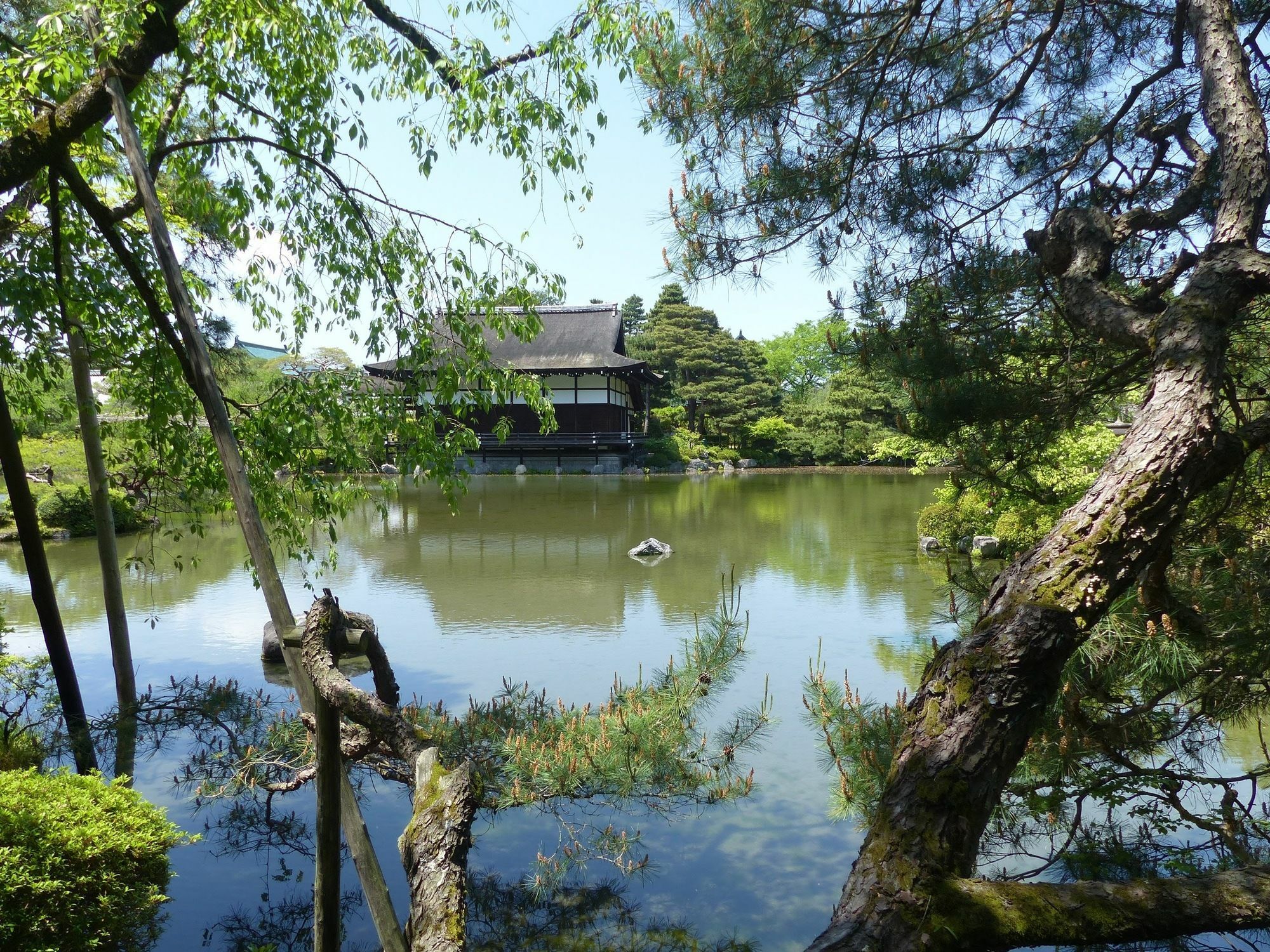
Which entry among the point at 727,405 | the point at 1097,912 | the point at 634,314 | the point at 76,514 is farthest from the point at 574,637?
the point at 634,314

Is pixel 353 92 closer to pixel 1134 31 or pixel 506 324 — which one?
pixel 506 324

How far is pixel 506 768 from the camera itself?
3236mm

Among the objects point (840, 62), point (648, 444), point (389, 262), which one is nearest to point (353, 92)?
point (389, 262)

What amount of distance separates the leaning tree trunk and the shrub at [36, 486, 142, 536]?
11.6m

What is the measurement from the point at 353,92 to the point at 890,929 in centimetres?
363

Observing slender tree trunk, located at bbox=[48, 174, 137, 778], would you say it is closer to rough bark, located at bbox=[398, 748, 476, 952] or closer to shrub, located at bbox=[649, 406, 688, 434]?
rough bark, located at bbox=[398, 748, 476, 952]

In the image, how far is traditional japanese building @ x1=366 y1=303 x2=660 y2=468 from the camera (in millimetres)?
21359

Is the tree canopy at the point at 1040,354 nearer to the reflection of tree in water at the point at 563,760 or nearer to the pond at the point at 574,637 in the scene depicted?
the reflection of tree in water at the point at 563,760

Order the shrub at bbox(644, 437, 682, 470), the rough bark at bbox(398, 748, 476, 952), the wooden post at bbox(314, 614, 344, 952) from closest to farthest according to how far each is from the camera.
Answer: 1. the rough bark at bbox(398, 748, 476, 952)
2. the wooden post at bbox(314, 614, 344, 952)
3. the shrub at bbox(644, 437, 682, 470)

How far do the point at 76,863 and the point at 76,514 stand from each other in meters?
10.8

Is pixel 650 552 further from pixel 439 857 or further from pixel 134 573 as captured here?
pixel 439 857

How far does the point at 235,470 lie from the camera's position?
5.82ft

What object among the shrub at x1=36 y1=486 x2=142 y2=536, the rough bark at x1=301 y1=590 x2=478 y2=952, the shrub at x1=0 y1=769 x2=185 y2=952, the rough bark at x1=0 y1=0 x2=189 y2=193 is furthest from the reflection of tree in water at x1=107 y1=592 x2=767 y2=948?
the shrub at x1=36 y1=486 x2=142 y2=536

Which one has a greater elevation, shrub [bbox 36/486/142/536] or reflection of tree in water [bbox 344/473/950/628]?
shrub [bbox 36/486/142/536]
